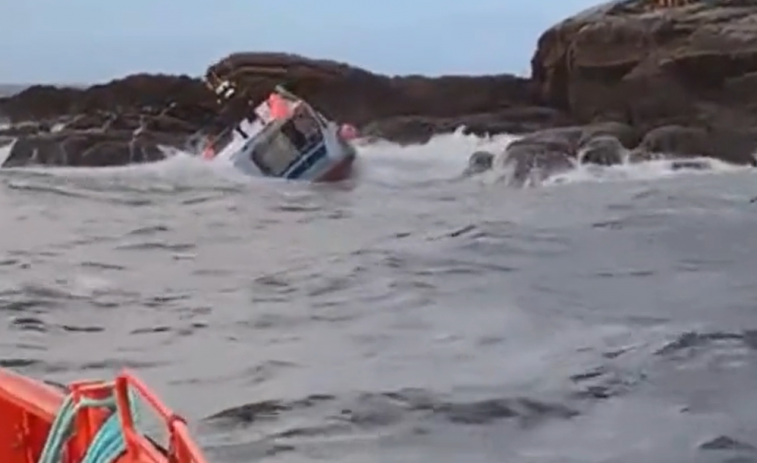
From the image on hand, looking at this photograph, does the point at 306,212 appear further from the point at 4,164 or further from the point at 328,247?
the point at 4,164

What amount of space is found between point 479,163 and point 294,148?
3.35 metres

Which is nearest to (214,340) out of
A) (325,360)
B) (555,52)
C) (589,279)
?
(325,360)

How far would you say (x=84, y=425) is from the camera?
3.25m

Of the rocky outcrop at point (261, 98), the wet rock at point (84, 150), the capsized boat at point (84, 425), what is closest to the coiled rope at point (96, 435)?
the capsized boat at point (84, 425)

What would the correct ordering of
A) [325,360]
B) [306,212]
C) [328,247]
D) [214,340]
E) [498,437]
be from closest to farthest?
1. [498,437]
2. [325,360]
3. [214,340]
4. [328,247]
5. [306,212]

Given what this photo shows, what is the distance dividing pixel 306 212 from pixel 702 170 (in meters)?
7.07

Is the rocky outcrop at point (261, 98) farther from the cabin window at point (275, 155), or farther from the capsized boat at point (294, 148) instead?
the cabin window at point (275, 155)

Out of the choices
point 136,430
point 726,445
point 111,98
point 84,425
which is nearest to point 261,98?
point 111,98

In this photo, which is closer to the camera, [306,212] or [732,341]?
[732,341]

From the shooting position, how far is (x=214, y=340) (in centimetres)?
829

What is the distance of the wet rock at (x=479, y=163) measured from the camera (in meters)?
21.8

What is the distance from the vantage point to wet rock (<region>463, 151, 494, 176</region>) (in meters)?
21.8

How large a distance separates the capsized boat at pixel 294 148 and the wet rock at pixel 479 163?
1.99m

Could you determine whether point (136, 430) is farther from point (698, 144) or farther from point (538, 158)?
point (698, 144)
